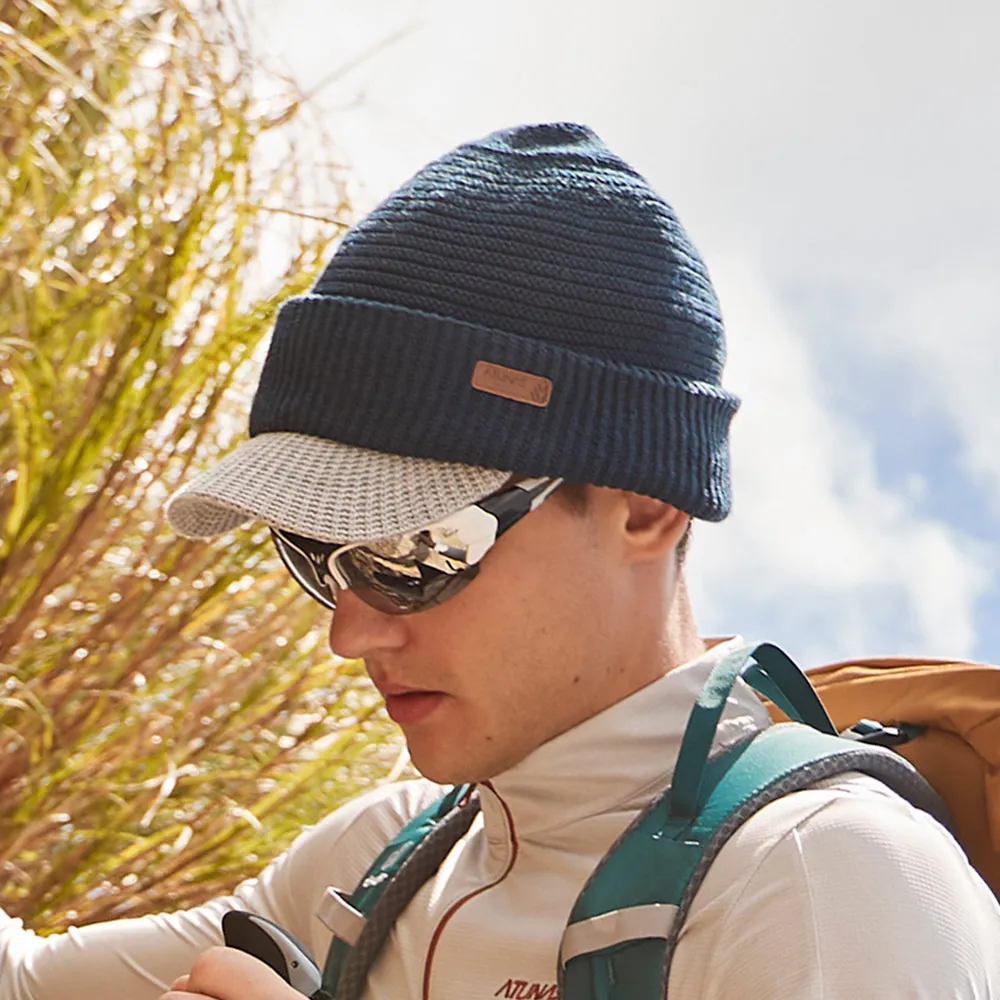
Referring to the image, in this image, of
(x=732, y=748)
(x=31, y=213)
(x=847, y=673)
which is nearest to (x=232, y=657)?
(x=31, y=213)

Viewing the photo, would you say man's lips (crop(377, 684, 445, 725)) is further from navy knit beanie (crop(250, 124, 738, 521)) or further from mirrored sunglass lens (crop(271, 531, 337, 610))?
navy knit beanie (crop(250, 124, 738, 521))

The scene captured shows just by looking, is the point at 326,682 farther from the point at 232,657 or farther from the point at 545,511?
the point at 545,511

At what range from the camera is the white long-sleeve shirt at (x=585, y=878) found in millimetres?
1045

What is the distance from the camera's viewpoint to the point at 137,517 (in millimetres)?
2553

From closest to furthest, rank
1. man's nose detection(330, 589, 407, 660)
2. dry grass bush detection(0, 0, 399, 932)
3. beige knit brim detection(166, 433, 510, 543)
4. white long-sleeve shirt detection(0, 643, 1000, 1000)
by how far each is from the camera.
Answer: white long-sleeve shirt detection(0, 643, 1000, 1000), beige knit brim detection(166, 433, 510, 543), man's nose detection(330, 589, 407, 660), dry grass bush detection(0, 0, 399, 932)

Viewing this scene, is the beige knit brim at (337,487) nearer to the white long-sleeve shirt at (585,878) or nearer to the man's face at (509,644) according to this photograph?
the man's face at (509,644)

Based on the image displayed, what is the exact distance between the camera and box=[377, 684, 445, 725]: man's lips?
1.29 m

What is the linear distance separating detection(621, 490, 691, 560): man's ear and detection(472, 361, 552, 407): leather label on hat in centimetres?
14

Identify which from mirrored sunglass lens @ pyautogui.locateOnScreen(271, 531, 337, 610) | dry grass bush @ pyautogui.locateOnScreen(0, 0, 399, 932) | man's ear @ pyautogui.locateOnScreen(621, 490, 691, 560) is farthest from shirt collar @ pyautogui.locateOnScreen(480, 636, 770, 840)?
dry grass bush @ pyautogui.locateOnScreen(0, 0, 399, 932)

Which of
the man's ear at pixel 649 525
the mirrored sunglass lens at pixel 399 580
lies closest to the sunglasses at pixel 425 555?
the mirrored sunglass lens at pixel 399 580

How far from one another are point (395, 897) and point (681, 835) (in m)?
0.35

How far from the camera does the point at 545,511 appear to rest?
125 cm

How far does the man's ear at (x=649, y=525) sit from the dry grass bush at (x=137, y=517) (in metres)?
1.12

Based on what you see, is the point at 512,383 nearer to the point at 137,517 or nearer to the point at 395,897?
the point at 395,897
